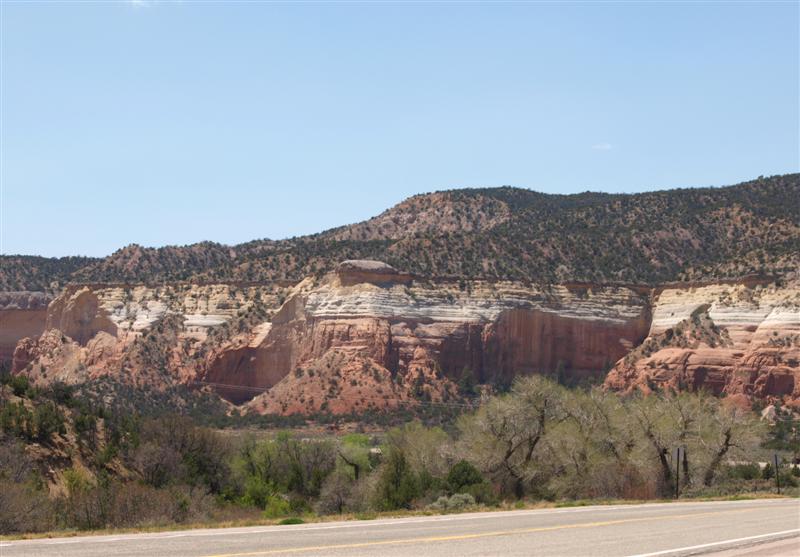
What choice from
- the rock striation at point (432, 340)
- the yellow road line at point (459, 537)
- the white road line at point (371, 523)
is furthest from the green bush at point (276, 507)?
the rock striation at point (432, 340)

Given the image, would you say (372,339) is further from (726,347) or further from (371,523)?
(371,523)

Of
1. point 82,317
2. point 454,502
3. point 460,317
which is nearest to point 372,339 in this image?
point 460,317

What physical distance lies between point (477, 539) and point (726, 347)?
222ft

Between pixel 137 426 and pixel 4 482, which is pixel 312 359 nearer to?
pixel 137 426

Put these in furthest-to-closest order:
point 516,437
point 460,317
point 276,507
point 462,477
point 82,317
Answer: point 82,317 → point 460,317 → point 516,437 → point 462,477 → point 276,507

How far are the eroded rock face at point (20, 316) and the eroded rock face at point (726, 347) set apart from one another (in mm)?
61954

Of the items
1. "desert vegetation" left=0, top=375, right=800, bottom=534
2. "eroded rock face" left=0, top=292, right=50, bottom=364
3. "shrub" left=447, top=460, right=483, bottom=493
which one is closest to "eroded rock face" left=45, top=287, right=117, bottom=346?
"eroded rock face" left=0, top=292, right=50, bottom=364

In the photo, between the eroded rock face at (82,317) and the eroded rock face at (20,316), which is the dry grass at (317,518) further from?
the eroded rock face at (20,316)

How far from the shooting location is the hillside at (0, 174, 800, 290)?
97.9m

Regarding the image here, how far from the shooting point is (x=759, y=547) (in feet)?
69.0

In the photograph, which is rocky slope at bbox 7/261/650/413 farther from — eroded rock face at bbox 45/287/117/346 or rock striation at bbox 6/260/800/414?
eroded rock face at bbox 45/287/117/346

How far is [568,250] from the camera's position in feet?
339

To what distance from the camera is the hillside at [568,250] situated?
9794 centimetres

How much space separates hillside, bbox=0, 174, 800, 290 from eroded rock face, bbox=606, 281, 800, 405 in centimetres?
A: 328
